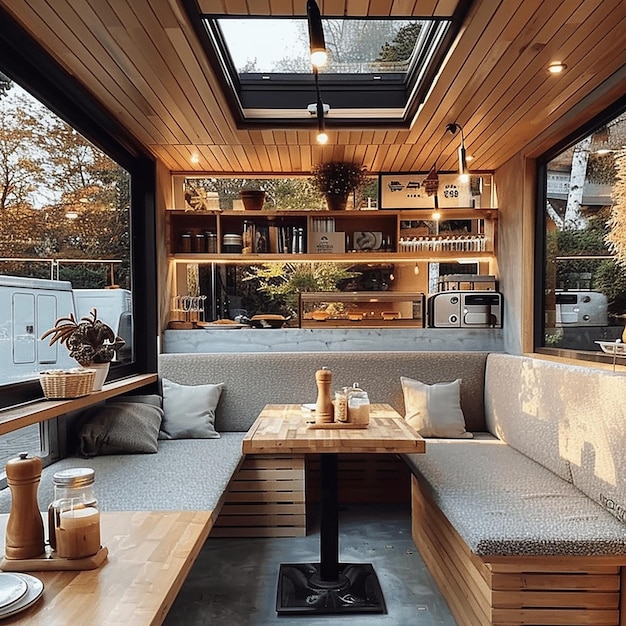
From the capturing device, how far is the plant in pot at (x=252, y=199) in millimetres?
4297

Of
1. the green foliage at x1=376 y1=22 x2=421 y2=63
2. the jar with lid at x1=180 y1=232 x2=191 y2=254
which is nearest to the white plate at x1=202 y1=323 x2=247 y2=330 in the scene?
the jar with lid at x1=180 y1=232 x2=191 y2=254

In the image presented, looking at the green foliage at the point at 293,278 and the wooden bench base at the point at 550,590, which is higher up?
the green foliage at the point at 293,278

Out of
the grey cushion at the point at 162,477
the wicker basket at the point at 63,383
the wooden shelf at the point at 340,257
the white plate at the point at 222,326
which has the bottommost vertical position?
the grey cushion at the point at 162,477

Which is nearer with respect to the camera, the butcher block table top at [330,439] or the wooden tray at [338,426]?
the butcher block table top at [330,439]

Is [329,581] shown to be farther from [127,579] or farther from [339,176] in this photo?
[339,176]

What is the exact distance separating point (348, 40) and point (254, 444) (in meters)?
1.97

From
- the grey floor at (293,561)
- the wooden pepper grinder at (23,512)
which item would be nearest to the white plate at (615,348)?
the grey floor at (293,561)

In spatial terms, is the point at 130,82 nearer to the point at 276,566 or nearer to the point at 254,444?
the point at 254,444

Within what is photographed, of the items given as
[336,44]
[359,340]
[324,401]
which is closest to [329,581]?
[324,401]

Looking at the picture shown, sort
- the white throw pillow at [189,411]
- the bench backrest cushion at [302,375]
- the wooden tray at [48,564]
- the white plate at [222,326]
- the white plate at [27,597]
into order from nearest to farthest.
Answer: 1. the white plate at [27,597]
2. the wooden tray at [48,564]
3. the white throw pillow at [189,411]
4. the bench backrest cushion at [302,375]
5. the white plate at [222,326]

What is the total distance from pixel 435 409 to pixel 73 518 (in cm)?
277

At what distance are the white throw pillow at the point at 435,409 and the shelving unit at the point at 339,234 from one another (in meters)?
1.06

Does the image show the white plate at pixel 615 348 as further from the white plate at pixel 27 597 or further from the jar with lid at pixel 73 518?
the white plate at pixel 27 597

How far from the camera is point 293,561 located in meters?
2.92
